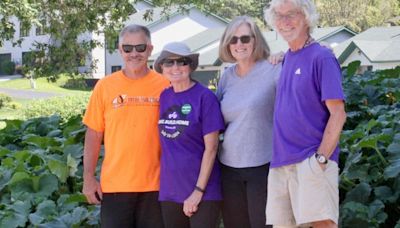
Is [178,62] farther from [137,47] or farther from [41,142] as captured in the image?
[41,142]

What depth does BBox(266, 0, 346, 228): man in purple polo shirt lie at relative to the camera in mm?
3127

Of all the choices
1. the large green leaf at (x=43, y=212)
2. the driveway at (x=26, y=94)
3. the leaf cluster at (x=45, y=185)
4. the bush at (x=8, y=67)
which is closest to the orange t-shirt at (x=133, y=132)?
the leaf cluster at (x=45, y=185)

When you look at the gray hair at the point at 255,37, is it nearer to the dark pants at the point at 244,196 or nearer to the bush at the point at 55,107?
the dark pants at the point at 244,196

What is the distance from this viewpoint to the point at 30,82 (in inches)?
1809

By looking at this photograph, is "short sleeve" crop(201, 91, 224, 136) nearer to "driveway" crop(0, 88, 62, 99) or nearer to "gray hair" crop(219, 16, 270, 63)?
"gray hair" crop(219, 16, 270, 63)

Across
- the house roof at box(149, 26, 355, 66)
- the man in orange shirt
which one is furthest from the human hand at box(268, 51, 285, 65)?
the house roof at box(149, 26, 355, 66)

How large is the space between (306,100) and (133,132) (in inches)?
45.5

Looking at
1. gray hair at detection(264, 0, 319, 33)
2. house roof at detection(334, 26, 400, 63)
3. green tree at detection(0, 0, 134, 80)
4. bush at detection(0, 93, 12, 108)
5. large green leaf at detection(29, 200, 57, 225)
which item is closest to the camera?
gray hair at detection(264, 0, 319, 33)

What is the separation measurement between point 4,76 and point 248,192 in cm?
Answer: 5408

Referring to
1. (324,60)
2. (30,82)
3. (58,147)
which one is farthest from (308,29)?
(30,82)

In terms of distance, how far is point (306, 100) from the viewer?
319 cm

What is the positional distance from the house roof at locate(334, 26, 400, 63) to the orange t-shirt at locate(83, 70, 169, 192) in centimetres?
2454

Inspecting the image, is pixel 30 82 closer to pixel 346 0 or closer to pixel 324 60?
pixel 346 0

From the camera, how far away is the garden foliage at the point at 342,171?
4.25 m
